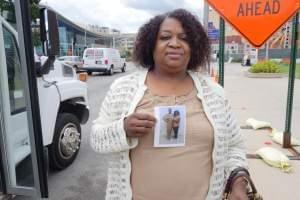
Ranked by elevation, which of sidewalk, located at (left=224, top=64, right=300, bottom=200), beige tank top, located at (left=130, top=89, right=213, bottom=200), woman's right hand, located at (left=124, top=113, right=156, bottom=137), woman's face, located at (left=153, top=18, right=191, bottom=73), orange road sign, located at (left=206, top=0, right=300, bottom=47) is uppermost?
Answer: orange road sign, located at (left=206, top=0, right=300, bottom=47)

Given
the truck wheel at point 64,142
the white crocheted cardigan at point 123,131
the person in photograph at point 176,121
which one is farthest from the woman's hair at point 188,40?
the truck wheel at point 64,142

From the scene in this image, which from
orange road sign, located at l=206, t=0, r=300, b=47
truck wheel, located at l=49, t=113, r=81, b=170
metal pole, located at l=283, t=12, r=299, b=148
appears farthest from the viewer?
metal pole, located at l=283, t=12, r=299, b=148

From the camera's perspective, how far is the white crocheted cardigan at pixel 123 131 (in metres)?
1.72

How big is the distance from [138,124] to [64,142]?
336 centimetres

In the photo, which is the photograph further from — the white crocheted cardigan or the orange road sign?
the orange road sign

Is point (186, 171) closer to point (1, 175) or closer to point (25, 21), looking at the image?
point (25, 21)

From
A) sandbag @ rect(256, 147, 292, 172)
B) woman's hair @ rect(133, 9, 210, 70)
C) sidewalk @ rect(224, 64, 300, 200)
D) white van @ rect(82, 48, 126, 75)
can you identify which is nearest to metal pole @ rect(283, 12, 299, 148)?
sidewalk @ rect(224, 64, 300, 200)

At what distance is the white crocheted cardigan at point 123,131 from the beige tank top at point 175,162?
0.10ft

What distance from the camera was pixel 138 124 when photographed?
162 cm

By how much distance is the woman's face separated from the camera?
1.79 metres

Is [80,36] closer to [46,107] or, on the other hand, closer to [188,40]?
[46,107]

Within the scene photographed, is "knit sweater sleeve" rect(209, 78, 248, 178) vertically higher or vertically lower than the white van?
higher

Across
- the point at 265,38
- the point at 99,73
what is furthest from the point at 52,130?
the point at 99,73

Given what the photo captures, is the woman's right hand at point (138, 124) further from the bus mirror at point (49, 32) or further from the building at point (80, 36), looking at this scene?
the building at point (80, 36)
